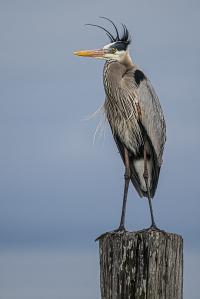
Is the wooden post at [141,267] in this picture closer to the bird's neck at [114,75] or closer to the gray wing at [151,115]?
the gray wing at [151,115]

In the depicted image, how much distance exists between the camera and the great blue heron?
28.1 feet

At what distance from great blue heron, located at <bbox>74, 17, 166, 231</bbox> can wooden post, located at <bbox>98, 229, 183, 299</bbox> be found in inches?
138

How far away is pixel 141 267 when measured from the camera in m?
4.75

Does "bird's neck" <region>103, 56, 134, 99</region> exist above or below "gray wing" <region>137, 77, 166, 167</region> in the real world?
above

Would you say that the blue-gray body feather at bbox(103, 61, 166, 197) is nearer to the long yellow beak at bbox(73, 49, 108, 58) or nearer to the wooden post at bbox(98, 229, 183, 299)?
the long yellow beak at bbox(73, 49, 108, 58)

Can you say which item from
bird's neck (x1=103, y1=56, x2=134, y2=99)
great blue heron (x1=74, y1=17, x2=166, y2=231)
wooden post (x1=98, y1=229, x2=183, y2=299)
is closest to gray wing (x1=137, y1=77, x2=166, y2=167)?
great blue heron (x1=74, y1=17, x2=166, y2=231)

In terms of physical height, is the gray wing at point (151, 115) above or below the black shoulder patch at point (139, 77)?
below

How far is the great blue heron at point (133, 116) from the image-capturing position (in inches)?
337

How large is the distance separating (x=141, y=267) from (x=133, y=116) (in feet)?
13.4

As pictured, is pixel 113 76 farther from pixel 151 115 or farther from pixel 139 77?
pixel 151 115

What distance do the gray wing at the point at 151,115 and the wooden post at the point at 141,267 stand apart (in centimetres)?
371

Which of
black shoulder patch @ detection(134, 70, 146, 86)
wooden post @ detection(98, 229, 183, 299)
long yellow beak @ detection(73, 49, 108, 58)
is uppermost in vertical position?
long yellow beak @ detection(73, 49, 108, 58)

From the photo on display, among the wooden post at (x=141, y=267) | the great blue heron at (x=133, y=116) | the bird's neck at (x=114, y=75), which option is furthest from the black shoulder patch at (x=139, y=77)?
the wooden post at (x=141, y=267)

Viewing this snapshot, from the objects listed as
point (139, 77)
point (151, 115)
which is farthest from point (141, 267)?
point (139, 77)
